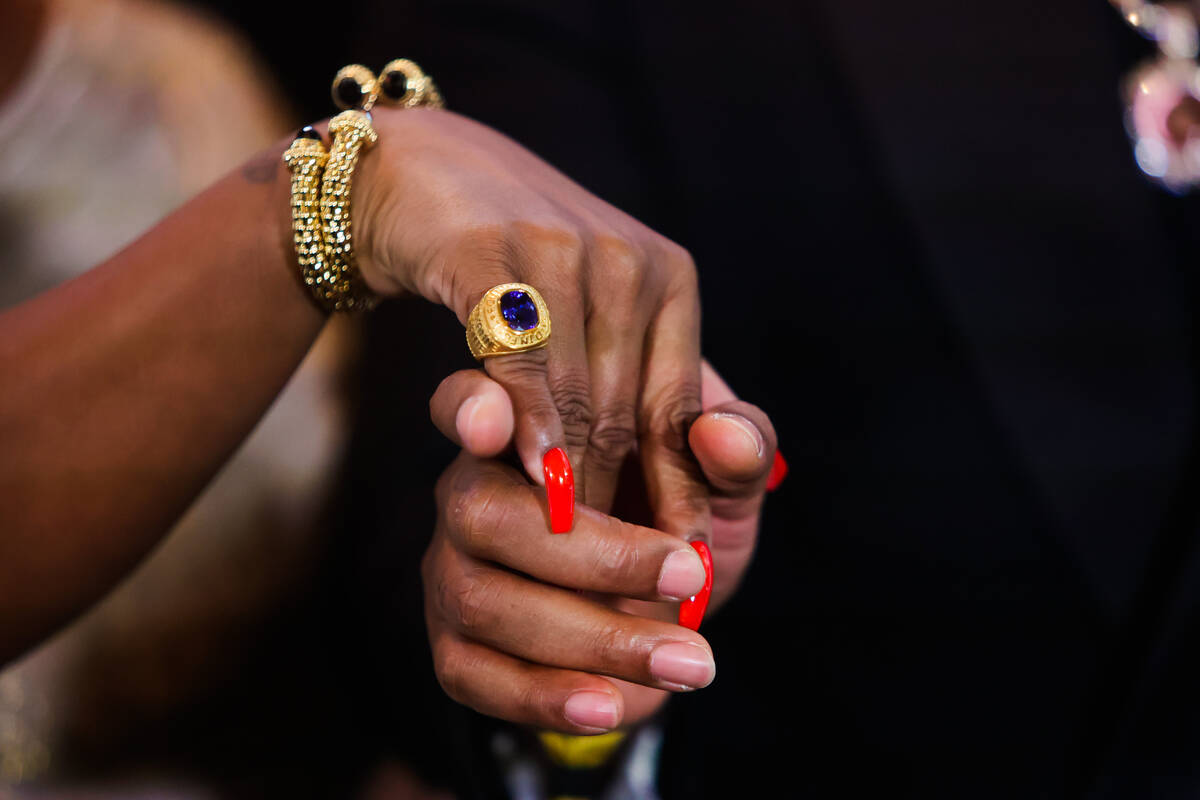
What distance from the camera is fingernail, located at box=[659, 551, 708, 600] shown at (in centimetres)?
35

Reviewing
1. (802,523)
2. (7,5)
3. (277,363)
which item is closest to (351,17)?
(7,5)

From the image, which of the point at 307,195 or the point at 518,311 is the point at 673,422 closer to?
the point at 518,311

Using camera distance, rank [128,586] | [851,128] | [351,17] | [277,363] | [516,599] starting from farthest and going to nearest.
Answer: [351,17] → [128,586] → [851,128] → [277,363] → [516,599]

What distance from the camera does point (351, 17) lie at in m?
0.90

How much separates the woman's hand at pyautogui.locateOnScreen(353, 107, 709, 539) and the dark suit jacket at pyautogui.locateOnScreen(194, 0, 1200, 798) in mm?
123

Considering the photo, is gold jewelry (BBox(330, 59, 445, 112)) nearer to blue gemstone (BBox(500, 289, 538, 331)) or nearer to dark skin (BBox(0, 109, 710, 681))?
dark skin (BBox(0, 109, 710, 681))

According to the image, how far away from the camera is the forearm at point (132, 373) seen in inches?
18.7

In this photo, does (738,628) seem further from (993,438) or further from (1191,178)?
(1191,178)

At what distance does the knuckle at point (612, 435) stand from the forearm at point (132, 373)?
0.64 feet

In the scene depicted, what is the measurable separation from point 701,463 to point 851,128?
0.35 metres

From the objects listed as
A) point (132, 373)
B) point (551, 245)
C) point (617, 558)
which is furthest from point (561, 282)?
point (132, 373)

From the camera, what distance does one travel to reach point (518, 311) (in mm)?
325

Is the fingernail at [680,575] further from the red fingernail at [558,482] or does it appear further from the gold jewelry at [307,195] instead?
the gold jewelry at [307,195]

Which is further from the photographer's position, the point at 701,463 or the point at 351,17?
the point at 351,17
